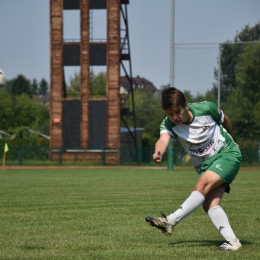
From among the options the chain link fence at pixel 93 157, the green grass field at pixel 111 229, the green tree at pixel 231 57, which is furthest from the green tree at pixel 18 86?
the green grass field at pixel 111 229

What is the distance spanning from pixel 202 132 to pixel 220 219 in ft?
2.97

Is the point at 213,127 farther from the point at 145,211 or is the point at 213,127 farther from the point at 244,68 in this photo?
the point at 244,68

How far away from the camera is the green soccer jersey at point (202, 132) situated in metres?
7.39

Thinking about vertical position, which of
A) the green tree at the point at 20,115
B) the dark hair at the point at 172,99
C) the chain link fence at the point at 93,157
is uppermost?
the dark hair at the point at 172,99

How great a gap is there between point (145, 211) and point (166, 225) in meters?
4.91

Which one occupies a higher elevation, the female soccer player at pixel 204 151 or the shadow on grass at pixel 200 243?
the female soccer player at pixel 204 151

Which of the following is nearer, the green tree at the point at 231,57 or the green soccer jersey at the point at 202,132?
the green soccer jersey at the point at 202,132

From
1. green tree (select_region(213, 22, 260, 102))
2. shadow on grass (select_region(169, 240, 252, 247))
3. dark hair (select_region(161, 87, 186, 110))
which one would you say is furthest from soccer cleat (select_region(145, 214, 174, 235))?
green tree (select_region(213, 22, 260, 102))

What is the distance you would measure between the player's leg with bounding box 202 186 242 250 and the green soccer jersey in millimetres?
370

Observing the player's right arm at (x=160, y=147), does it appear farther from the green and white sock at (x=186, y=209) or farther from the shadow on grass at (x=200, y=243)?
the shadow on grass at (x=200, y=243)

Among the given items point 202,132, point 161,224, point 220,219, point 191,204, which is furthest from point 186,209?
point 202,132

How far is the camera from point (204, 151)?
24.5 ft

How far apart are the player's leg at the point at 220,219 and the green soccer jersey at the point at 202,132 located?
370mm

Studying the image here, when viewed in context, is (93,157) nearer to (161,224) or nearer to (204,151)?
(204,151)
